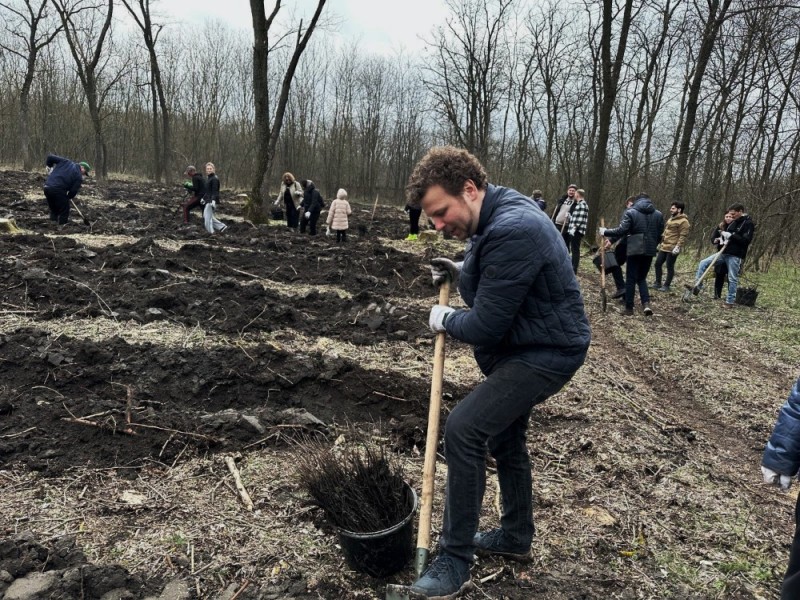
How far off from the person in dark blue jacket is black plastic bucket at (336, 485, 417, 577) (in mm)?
1530

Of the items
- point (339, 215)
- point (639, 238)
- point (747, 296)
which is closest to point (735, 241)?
point (747, 296)

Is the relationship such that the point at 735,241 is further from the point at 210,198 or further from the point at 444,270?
the point at 210,198

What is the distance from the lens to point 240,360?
5.17m

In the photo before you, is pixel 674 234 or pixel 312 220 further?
pixel 312 220

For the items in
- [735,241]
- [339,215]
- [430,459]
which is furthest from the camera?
[339,215]

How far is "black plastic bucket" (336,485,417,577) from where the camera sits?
101 inches

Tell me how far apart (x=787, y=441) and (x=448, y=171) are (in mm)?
1710

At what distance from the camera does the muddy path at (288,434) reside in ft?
9.31

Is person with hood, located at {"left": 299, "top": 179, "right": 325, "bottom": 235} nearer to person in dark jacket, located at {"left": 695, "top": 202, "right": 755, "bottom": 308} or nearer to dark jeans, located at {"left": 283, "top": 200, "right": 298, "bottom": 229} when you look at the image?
dark jeans, located at {"left": 283, "top": 200, "right": 298, "bottom": 229}

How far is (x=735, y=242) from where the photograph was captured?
10594mm

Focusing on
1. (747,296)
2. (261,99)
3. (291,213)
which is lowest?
(747,296)

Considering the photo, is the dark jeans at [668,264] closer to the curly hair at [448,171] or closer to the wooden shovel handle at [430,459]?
the wooden shovel handle at [430,459]

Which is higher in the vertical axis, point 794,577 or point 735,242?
point 735,242

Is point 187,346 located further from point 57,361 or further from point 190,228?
point 190,228
